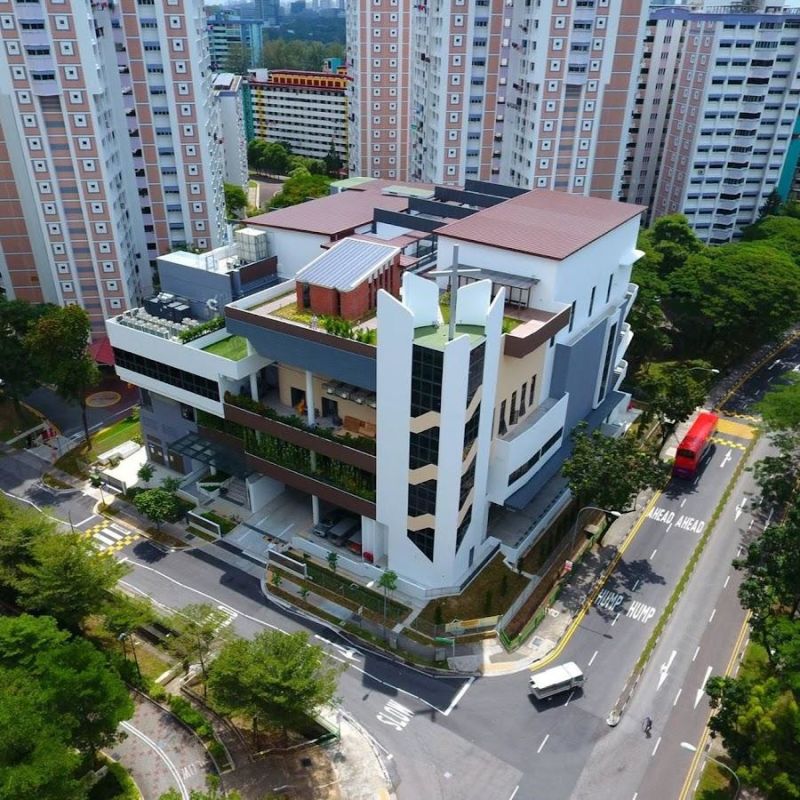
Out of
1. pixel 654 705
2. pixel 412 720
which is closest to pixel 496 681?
pixel 412 720

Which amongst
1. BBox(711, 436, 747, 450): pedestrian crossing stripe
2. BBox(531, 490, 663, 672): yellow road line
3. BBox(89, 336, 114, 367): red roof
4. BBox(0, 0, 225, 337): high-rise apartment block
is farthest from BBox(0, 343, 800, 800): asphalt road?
BBox(0, 0, 225, 337): high-rise apartment block

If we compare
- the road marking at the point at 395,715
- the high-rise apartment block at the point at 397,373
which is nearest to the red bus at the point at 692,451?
the high-rise apartment block at the point at 397,373

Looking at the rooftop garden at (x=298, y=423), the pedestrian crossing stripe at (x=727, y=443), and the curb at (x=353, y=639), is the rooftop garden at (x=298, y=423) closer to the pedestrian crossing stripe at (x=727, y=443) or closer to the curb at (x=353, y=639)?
the curb at (x=353, y=639)

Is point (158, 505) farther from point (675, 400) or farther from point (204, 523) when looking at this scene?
point (675, 400)

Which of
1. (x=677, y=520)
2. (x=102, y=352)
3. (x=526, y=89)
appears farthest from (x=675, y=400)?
(x=102, y=352)

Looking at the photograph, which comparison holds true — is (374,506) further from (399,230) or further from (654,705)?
(399,230)

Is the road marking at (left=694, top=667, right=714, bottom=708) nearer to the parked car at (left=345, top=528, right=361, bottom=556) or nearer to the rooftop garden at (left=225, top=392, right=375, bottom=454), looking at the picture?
the parked car at (left=345, top=528, right=361, bottom=556)

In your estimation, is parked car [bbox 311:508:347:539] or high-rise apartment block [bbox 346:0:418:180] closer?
parked car [bbox 311:508:347:539]
